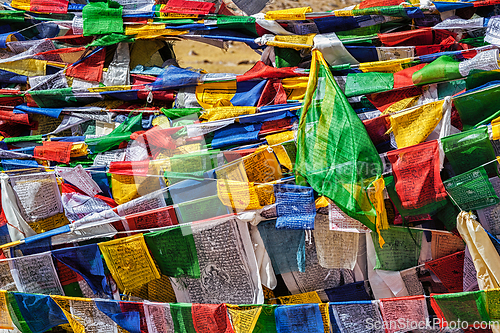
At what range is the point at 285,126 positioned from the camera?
289 centimetres

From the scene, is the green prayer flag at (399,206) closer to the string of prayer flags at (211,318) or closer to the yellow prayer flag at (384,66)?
the yellow prayer flag at (384,66)

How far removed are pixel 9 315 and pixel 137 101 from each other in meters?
1.83

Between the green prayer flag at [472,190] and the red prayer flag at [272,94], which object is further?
the red prayer flag at [272,94]

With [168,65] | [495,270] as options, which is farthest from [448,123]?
[168,65]

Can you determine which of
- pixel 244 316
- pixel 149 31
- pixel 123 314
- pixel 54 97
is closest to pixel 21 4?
pixel 54 97

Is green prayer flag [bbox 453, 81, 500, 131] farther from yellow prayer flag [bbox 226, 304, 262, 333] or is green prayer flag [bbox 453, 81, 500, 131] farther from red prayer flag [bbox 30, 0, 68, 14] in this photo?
red prayer flag [bbox 30, 0, 68, 14]

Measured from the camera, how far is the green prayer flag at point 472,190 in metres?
2.32

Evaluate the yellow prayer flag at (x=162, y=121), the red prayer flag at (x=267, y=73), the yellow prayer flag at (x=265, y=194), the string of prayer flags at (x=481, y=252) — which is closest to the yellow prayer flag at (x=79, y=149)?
the yellow prayer flag at (x=162, y=121)

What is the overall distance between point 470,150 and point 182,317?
6.51 ft

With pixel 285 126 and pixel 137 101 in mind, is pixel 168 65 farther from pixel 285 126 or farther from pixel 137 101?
pixel 285 126

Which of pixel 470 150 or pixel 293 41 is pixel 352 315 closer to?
pixel 470 150

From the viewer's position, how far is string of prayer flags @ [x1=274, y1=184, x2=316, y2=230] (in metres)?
2.57

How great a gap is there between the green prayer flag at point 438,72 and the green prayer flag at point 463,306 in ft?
4.06

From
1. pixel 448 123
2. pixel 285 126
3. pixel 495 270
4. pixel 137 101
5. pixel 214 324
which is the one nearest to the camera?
pixel 495 270
